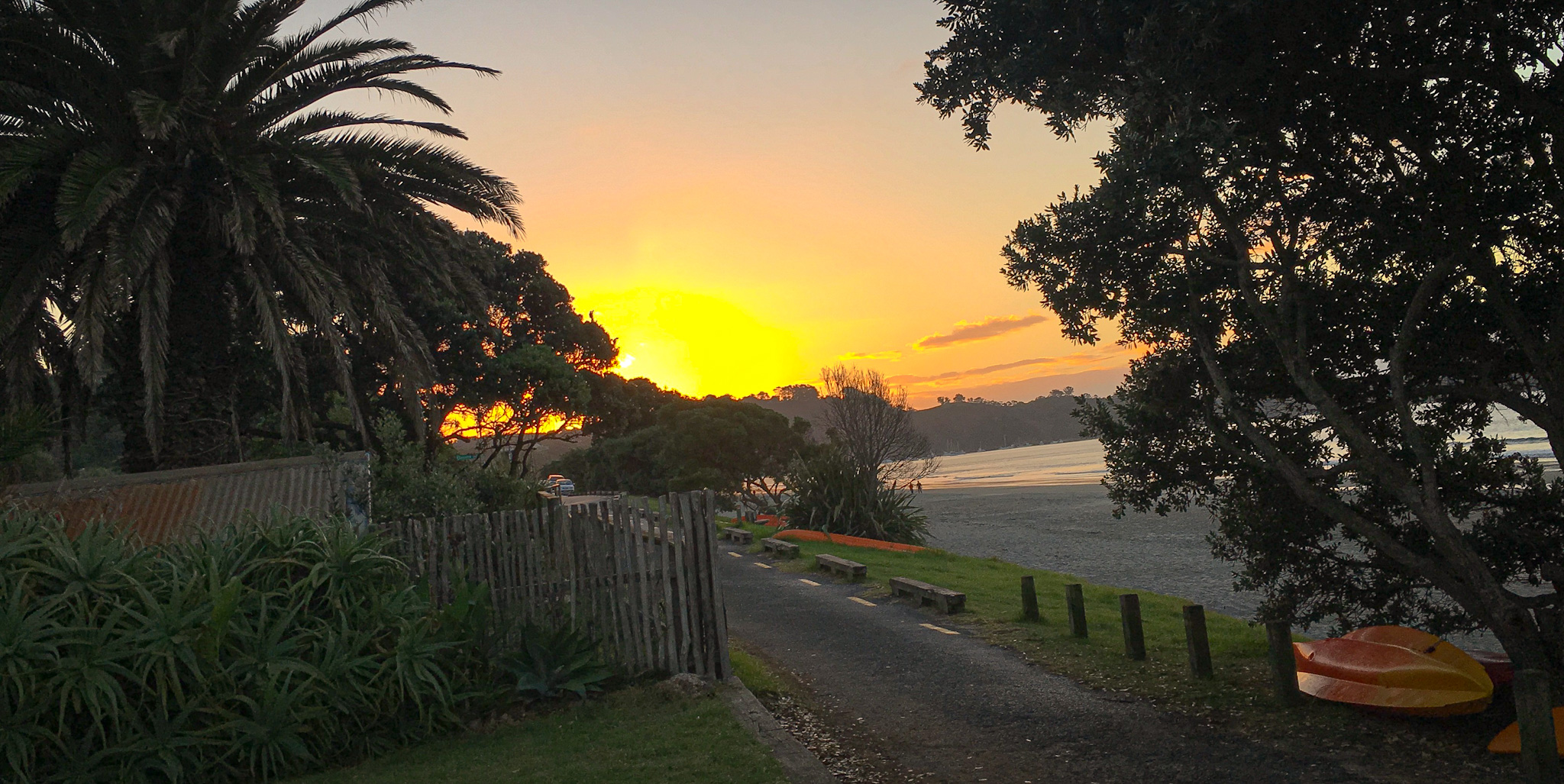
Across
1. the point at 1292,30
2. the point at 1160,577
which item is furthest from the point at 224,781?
the point at 1160,577

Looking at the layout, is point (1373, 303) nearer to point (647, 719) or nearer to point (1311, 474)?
point (1311, 474)

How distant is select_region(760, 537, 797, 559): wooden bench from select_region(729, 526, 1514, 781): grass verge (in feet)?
12.6

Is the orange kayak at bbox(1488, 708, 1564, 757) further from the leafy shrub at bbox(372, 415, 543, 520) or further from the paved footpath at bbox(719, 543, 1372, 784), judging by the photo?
the leafy shrub at bbox(372, 415, 543, 520)

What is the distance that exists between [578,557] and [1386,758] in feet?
19.8

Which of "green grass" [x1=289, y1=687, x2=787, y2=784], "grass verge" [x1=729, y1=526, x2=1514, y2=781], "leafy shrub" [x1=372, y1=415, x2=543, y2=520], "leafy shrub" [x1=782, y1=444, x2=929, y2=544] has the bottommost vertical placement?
"grass verge" [x1=729, y1=526, x2=1514, y2=781]

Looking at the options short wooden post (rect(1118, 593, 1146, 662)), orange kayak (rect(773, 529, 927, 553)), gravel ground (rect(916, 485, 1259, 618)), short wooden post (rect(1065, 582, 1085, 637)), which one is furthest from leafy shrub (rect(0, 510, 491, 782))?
orange kayak (rect(773, 529, 927, 553))

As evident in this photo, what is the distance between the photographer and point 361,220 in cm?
1266

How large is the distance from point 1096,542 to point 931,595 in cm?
2124

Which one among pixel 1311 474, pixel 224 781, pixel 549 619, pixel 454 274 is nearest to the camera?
pixel 224 781

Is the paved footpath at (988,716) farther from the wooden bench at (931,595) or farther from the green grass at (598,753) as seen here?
the green grass at (598,753)

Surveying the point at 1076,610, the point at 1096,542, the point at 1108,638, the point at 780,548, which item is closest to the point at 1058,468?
the point at 1096,542

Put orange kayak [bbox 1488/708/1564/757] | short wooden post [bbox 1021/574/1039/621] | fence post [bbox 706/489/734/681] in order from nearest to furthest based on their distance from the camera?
orange kayak [bbox 1488/708/1564/757]
fence post [bbox 706/489/734/681]
short wooden post [bbox 1021/574/1039/621]

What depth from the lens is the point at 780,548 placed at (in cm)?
2052

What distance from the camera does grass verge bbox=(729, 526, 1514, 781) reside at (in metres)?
6.75
